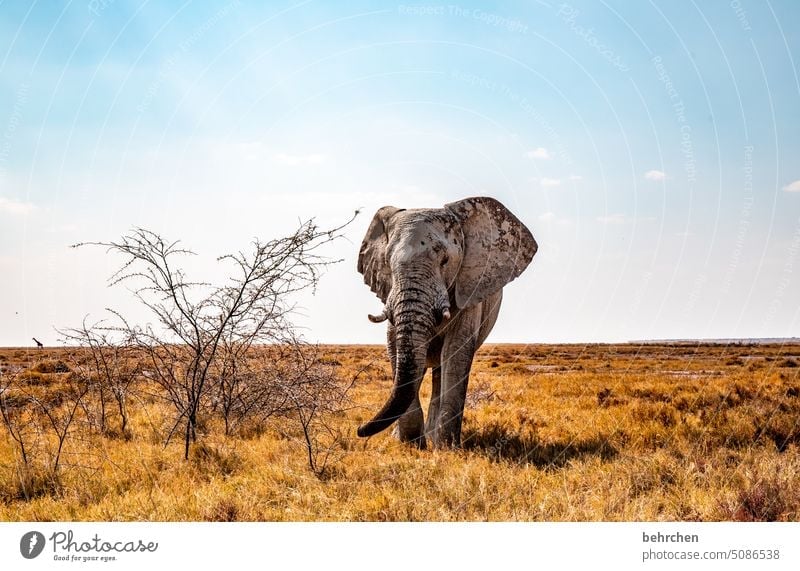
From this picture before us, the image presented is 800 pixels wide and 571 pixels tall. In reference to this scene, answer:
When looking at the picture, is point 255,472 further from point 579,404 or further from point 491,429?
point 579,404

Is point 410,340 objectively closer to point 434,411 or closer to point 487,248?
point 434,411

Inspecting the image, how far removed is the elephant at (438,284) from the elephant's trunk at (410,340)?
0.04 feet

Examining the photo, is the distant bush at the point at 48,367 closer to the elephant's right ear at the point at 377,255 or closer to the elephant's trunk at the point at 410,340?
the elephant's right ear at the point at 377,255

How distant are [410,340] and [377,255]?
213 cm

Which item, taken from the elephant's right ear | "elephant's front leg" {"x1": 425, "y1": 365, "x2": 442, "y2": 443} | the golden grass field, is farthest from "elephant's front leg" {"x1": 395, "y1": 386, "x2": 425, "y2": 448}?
Result: the elephant's right ear

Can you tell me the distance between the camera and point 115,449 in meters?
8.74

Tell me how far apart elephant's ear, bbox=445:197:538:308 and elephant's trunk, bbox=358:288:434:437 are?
1086mm

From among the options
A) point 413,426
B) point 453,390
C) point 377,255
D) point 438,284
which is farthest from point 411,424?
point 377,255

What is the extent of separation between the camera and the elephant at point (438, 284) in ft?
25.6

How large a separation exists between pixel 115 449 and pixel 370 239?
4.55 meters

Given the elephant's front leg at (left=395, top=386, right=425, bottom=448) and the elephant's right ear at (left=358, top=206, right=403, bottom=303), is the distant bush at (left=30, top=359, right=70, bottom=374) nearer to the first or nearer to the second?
the elephant's right ear at (left=358, top=206, right=403, bottom=303)
